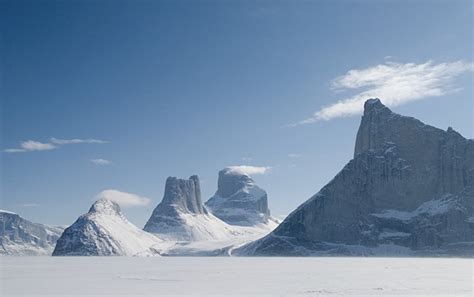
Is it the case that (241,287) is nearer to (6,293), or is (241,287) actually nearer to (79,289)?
(79,289)

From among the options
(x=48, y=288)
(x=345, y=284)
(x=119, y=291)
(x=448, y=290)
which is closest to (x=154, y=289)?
(x=119, y=291)

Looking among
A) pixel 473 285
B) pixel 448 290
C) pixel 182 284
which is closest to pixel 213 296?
pixel 182 284

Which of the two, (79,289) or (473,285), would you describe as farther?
(473,285)

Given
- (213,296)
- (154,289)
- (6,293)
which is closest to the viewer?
(213,296)

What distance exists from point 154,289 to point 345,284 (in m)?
29.0

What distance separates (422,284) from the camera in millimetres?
75688

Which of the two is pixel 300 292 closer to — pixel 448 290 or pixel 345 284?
pixel 345 284

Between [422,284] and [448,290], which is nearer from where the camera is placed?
[448,290]

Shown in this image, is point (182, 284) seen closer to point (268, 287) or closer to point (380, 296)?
point (268, 287)

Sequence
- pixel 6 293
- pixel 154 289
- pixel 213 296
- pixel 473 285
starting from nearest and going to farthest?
1. pixel 213 296
2. pixel 6 293
3. pixel 154 289
4. pixel 473 285

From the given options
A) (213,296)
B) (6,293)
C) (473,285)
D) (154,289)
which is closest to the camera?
(213,296)

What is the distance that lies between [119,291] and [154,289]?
508 cm

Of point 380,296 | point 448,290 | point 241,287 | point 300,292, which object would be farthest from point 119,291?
point 448,290

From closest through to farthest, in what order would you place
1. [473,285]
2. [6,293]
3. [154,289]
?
1. [6,293]
2. [154,289]
3. [473,285]
